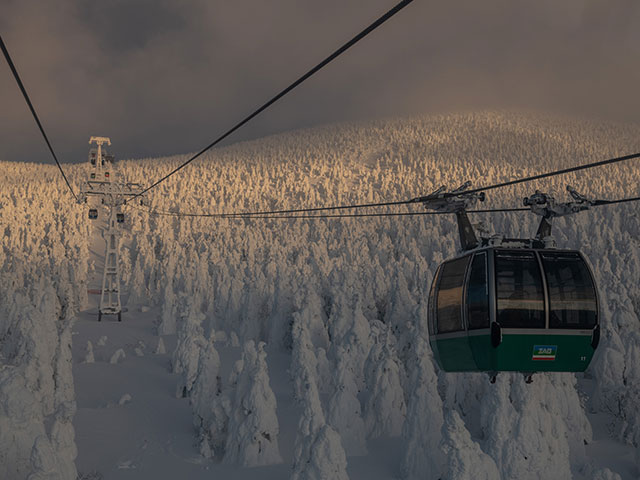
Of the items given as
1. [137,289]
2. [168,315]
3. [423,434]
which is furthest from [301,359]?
[137,289]

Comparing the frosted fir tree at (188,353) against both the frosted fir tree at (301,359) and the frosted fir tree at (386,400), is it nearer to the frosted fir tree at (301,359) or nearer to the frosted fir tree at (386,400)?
the frosted fir tree at (301,359)

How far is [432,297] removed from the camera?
1306 centimetres

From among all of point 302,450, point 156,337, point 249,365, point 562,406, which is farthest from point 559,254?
point 156,337

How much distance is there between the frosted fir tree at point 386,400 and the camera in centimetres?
4244

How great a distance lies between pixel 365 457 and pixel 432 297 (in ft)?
97.7

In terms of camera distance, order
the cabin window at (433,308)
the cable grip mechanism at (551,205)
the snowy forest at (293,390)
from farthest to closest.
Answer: the snowy forest at (293,390) < the cabin window at (433,308) < the cable grip mechanism at (551,205)

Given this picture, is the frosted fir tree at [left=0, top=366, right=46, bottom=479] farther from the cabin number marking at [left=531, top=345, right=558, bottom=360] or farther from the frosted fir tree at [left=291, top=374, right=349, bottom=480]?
the cabin number marking at [left=531, top=345, right=558, bottom=360]

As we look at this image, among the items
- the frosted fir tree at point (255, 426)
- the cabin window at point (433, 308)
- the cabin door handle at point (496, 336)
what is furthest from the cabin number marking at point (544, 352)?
the frosted fir tree at point (255, 426)

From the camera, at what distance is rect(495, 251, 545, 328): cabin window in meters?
11.0

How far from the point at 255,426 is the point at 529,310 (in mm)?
29691

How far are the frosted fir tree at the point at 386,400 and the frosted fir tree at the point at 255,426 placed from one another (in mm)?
7935

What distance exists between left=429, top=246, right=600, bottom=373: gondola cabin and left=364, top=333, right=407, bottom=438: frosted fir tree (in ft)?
107

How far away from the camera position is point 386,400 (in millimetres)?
42781

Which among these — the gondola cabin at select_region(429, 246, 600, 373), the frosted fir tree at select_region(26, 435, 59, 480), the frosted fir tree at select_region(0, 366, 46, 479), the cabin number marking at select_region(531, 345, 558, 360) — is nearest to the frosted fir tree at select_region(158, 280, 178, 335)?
the frosted fir tree at select_region(0, 366, 46, 479)
